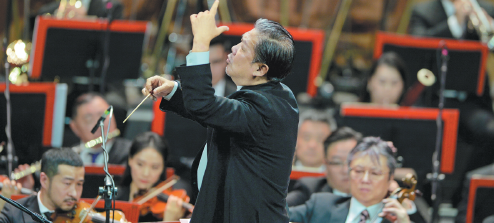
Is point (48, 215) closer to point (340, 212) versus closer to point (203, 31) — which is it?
point (340, 212)

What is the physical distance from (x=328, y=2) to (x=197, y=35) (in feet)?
19.0

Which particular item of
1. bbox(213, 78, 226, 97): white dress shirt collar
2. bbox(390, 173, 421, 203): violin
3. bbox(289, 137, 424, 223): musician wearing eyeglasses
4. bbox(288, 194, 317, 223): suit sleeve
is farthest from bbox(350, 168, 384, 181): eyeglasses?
bbox(213, 78, 226, 97): white dress shirt collar

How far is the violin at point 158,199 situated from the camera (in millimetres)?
3725

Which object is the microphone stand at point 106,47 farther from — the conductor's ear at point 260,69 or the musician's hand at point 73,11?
the conductor's ear at point 260,69

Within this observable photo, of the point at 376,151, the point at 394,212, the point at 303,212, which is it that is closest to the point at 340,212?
the point at 303,212

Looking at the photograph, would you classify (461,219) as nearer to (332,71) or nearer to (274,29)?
(274,29)

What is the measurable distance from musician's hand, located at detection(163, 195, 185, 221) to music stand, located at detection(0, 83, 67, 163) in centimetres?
111

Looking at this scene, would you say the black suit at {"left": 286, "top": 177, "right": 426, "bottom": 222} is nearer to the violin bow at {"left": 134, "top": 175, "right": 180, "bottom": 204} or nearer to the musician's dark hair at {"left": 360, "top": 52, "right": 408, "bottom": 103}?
the violin bow at {"left": 134, "top": 175, "right": 180, "bottom": 204}

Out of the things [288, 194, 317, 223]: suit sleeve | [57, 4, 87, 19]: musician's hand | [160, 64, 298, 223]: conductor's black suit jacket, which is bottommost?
[288, 194, 317, 223]: suit sleeve

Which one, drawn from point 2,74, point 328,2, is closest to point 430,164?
point 328,2

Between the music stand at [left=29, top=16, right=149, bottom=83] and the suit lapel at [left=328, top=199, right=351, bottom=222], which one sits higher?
the music stand at [left=29, top=16, right=149, bottom=83]

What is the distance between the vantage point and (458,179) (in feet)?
16.5

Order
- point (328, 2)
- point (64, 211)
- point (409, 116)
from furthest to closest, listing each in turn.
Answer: point (328, 2), point (409, 116), point (64, 211)

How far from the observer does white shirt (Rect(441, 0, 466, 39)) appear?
5652mm
